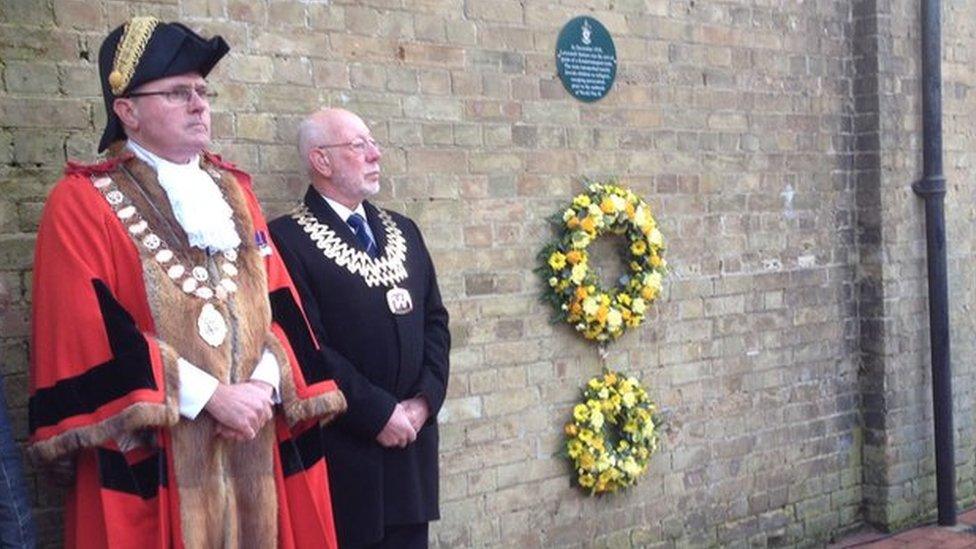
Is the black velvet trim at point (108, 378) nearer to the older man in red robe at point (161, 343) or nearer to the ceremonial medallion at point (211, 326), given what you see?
the older man in red robe at point (161, 343)

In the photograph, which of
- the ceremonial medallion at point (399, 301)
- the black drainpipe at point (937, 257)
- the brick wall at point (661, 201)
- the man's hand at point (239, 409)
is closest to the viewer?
the man's hand at point (239, 409)

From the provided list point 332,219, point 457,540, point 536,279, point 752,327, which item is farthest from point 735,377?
point 332,219

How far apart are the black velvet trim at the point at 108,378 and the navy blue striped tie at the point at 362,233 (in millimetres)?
1023

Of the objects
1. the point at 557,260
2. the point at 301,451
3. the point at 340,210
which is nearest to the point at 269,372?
the point at 301,451

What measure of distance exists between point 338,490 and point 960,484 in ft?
13.7

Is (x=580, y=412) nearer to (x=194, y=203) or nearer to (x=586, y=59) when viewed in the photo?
(x=586, y=59)

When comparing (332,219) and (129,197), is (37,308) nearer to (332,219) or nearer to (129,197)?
(129,197)

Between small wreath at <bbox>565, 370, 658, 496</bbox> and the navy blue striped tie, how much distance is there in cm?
143

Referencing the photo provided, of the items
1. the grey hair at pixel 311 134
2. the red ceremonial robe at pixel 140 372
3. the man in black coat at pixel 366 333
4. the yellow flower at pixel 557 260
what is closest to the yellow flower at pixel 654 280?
the yellow flower at pixel 557 260

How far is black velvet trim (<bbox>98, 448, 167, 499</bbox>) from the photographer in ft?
9.27

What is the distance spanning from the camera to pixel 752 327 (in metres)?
5.45

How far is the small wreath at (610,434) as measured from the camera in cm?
472

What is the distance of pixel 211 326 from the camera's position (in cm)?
294

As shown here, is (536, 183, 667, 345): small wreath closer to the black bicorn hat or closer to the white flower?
the white flower
